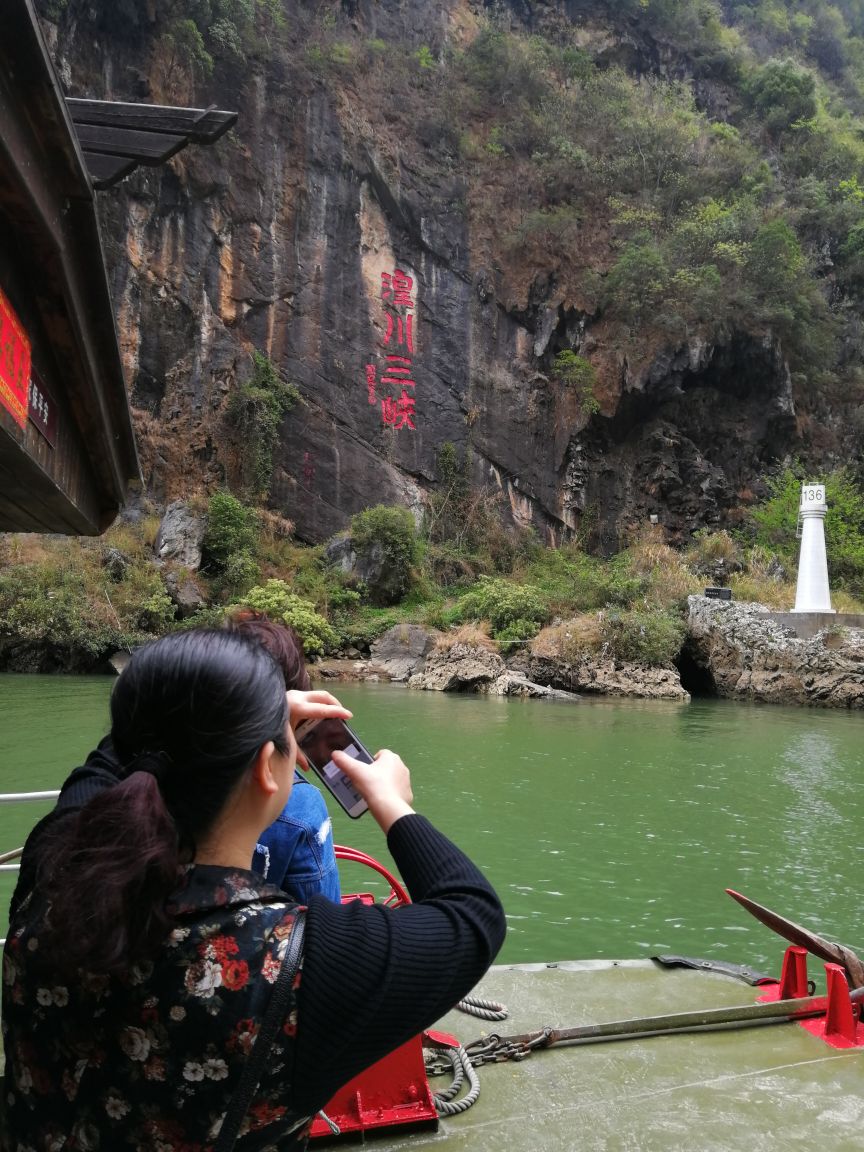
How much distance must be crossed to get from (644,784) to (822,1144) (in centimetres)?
535

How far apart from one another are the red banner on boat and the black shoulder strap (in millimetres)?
1776

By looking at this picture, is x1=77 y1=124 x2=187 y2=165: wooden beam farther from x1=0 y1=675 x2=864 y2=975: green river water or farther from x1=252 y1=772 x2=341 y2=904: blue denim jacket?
x1=0 y1=675 x2=864 y2=975: green river water

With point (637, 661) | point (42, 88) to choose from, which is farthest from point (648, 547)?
point (42, 88)

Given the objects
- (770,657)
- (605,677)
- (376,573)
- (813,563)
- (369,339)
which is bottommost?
(605,677)

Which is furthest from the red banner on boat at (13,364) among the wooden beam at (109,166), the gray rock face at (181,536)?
the gray rock face at (181,536)

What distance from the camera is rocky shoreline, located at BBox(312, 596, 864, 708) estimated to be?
47.4 feet

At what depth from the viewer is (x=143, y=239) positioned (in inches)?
752

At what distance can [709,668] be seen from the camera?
15906 millimetres

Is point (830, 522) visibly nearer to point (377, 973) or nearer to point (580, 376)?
point (580, 376)

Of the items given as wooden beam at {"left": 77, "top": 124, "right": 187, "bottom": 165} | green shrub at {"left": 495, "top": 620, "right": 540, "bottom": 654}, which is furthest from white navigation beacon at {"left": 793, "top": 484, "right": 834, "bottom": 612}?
wooden beam at {"left": 77, "top": 124, "right": 187, "bottom": 165}

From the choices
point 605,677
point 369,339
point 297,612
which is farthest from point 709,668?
point 369,339

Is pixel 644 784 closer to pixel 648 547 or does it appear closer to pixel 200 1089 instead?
pixel 200 1089

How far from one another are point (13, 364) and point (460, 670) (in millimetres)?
13123

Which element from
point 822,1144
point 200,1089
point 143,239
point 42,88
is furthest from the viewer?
point 143,239
